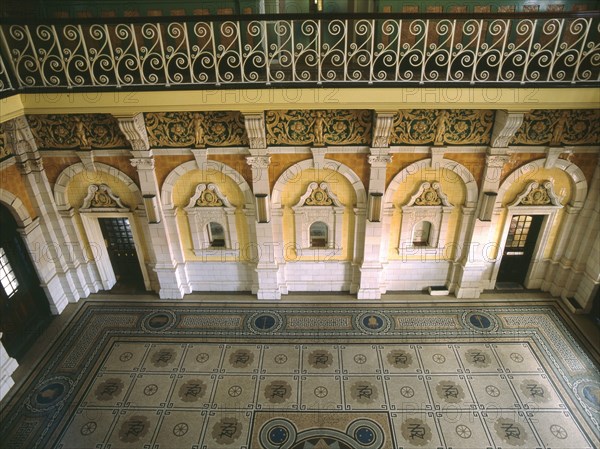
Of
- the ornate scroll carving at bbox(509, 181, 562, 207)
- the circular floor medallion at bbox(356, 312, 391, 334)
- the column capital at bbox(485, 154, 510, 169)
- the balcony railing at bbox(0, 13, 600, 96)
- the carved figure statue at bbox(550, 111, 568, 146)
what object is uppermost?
the balcony railing at bbox(0, 13, 600, 96)

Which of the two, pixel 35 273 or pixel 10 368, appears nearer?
pixel 10 368

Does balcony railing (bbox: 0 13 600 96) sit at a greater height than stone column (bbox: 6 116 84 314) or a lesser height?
greater

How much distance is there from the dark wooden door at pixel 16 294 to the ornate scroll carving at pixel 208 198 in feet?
11.0

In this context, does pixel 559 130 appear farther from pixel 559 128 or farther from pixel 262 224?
pixel 262 224

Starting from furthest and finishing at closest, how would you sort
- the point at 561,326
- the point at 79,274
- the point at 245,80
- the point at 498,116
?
the point at 79,274 → the point at 561,326 → the point at 498,116 → the point at 245,80

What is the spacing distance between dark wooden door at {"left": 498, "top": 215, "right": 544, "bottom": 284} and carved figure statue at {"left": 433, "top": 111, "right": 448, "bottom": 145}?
2.54m

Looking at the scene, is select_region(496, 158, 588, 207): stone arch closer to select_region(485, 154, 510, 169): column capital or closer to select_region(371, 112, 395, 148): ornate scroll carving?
select_region(485, 154, 510, 169): column capital

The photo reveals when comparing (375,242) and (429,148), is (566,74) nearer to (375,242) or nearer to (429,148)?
(429,148)

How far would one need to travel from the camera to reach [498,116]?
745 centimetres

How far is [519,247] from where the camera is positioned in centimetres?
928

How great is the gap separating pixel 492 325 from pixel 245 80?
6661mm

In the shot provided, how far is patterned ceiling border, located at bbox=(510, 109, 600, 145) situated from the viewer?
7540 mm

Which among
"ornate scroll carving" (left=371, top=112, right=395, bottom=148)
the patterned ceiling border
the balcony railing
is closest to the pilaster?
"ornate scroll carving" (left=371, top=112, right=395, bottom=148)

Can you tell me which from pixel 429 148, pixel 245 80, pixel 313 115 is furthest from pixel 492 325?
pixel 245 80
